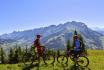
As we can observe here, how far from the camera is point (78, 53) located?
2762cm

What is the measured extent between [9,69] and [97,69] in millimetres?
10222

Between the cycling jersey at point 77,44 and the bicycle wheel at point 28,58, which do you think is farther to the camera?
the bicycle wheel at point 28,58

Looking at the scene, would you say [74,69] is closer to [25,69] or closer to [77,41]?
[77,41]

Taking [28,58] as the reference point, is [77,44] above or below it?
above

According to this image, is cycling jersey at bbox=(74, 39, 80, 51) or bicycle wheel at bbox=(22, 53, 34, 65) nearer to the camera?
cycling jersey at bbox=(74, 39, 80, 51)

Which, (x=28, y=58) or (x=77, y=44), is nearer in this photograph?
(x=77, y=44)

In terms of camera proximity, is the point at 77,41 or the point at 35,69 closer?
the point at 77,41

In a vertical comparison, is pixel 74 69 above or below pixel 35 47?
below

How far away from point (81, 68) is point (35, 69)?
212 inches

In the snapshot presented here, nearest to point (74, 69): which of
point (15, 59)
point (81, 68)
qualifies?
point (81, 68)

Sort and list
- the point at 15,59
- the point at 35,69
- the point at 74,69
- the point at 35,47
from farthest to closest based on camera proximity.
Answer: the point at 15,59 → the point at 35,47 → the point at 35,69 → the point at 74,69

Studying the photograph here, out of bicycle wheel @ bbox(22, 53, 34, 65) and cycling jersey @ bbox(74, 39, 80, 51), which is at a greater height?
cycling jersey @ bbox(74, 39, 80, 51)

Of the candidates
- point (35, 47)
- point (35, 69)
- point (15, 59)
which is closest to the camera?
point (35, 69)

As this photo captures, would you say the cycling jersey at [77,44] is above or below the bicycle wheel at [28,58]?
above
